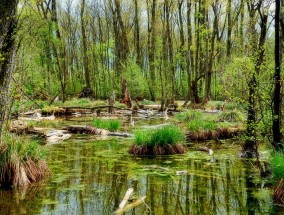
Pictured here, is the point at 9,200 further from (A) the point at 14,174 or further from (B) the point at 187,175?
(B) the point at 187,175

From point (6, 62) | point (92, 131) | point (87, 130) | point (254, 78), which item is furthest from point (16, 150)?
point (87, 130)

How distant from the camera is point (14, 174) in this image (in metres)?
7.67

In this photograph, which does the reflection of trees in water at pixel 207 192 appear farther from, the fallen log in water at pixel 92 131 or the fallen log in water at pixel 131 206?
the fallen log in water at pixel 92 131

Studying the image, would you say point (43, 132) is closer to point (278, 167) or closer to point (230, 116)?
point (230, 116)

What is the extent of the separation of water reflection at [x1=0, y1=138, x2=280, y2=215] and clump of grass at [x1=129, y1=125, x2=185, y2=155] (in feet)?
1.47

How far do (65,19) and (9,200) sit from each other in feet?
127

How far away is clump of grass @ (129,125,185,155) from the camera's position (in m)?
11.4

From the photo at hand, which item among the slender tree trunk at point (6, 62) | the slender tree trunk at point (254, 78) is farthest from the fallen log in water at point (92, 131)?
the slender tree trunk at point (6, 62)

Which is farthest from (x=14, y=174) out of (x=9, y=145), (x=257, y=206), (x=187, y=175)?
(x=257, y=206)

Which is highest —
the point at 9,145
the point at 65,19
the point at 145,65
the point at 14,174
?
the point at 65,19

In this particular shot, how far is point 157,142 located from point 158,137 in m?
0.18

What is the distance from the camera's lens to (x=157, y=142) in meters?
11.5

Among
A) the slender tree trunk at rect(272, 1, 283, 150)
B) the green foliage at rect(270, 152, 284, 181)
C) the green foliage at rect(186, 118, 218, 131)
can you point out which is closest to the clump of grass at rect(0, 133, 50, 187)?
the green foliage at rect(270, 152, 284, 181)

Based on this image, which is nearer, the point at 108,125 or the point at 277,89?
A: the point at 277,89
